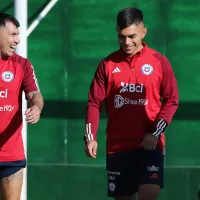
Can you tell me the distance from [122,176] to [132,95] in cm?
67

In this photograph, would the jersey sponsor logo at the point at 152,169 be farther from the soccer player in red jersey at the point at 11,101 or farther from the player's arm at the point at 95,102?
the soccer player in red jersey at the point at 11,101

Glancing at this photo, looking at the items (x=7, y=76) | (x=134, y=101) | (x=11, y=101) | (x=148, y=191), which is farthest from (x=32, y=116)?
(x=148, y=191)

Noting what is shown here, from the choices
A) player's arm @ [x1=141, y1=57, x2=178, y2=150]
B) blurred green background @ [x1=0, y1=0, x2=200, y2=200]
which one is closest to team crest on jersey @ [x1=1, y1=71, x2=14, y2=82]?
player's arm @ [x1=141, y1=57, x2=178, y2=150]

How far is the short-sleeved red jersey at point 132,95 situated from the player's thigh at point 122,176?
0.09 meters

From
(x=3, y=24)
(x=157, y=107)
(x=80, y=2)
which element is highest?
(x=80, y=2)

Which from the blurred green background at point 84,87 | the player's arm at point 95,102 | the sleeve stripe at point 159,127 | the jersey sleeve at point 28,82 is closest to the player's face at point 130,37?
the player's arm at point 95,102

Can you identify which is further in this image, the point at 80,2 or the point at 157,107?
the point at 80,2

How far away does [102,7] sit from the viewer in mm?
8461

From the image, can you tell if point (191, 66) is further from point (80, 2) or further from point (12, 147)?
point (12, 147)

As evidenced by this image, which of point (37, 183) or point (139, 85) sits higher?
point (139, 85)

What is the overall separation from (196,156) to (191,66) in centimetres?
97

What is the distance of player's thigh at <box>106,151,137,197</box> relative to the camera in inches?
246

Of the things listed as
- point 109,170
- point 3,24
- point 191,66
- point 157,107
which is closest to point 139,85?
point 157,107

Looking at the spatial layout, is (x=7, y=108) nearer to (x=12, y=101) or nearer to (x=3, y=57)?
(x=12, y=101)
